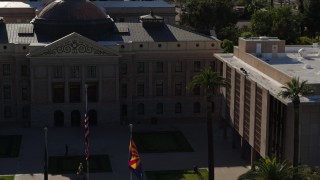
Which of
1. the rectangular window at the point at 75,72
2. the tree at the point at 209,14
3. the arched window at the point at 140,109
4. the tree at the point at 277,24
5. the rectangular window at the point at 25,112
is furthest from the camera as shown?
the tree at the point at 209,14

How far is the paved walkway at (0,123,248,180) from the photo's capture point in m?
75.2

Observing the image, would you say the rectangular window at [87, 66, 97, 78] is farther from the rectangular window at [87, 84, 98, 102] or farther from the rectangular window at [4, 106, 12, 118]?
the rectangular window at [4, 106, 12, 118]

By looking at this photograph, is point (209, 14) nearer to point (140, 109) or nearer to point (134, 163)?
point (140, 109)

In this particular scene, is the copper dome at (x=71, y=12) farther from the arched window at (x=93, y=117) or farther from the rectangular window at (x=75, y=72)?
the arched window at (x=93, y=117)

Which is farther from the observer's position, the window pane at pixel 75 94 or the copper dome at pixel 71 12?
the copper dome at pixel 71 12

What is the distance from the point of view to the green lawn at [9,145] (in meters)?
81.8

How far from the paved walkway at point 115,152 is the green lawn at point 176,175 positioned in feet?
4.97

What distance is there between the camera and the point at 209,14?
144500 mm

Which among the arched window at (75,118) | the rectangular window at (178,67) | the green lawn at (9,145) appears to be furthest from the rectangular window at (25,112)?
the rectangular window at (178,67)

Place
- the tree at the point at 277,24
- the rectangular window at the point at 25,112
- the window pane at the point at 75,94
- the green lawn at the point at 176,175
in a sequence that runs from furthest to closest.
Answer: the tree at the point at 277,24 < the rectangular window at the point at 25,112 < the window pane at the point at 75,94 < the green lawn at the point at 176,175

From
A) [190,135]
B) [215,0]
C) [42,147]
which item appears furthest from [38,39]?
[215,0]

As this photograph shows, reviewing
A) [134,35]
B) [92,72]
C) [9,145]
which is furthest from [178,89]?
[9,145]

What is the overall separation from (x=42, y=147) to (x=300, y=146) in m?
35.3

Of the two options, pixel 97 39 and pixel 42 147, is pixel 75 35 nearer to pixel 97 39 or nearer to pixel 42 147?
pixel 97 39
